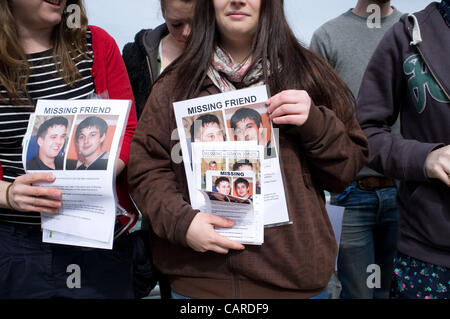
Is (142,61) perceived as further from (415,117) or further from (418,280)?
(418,280)

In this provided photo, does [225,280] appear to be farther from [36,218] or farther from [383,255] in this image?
[383,255]

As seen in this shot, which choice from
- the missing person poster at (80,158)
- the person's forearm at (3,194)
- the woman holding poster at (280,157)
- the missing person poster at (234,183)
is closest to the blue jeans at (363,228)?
the woman holding poster at (280,157)

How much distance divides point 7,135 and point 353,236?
5.18 feet

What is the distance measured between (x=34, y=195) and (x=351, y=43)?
1.68m

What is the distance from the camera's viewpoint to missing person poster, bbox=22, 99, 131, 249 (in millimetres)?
1263

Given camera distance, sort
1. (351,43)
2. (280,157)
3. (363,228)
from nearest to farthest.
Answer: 1. (280,157)
2. (363,228)
3. (351,43)

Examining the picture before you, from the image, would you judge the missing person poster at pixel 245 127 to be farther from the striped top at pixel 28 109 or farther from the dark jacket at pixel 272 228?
the striped top at pixel 28 109

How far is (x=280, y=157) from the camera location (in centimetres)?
128

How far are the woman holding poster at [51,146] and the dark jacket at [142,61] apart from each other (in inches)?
14.5

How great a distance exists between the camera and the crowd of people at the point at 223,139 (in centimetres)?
125

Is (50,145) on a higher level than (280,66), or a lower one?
lower

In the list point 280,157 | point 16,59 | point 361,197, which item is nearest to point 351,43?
point 361,197

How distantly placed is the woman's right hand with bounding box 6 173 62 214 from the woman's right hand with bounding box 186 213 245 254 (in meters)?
0.42
